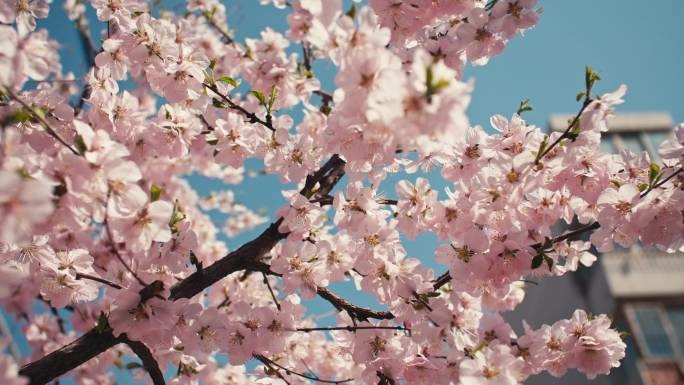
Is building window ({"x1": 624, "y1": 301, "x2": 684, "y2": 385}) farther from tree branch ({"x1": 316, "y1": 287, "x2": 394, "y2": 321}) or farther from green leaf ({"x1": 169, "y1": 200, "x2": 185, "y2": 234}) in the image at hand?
green leaf ({"x1": 169, "y1": 200, "x2": 185, "y2": 234})

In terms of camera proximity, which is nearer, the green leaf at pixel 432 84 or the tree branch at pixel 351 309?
the green leaf at pixel 432 84

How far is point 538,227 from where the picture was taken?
89.5 inches

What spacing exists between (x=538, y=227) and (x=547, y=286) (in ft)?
53.8

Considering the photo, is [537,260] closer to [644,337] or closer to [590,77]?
[590,77]

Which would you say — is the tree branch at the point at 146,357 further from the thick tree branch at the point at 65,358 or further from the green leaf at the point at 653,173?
the green leaf at the point at 653,173

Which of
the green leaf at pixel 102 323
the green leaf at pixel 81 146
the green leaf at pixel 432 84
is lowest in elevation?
the green leaf at pixel 102 323

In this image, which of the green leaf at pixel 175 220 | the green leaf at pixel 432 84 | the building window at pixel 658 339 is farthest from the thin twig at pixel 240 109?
the building window at pixel 658 339

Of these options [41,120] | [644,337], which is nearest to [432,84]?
[41,120]

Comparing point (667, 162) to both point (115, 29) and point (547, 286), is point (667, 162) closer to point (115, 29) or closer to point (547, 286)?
point (115, 29)

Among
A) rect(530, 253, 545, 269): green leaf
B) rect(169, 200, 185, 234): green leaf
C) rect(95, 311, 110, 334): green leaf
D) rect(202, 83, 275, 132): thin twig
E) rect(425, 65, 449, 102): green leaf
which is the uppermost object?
rect(202, 83, 275, 132): thin twig

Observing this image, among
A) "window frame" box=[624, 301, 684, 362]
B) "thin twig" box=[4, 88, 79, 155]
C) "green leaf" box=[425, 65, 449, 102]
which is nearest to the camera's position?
"green leaf" box=[425, 65, 449, 102]

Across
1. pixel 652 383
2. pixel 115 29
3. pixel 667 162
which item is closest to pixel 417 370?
pixel 667 162

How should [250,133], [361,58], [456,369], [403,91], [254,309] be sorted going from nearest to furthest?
[403,91] < [361,58] < [456,369] < [254,309] < [250,133]

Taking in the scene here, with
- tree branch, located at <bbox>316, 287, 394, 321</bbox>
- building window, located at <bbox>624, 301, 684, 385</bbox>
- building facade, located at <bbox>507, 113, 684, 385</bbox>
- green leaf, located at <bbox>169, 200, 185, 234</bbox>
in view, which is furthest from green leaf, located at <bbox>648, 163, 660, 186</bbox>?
building window, located at <bbox>624, 301, 684, 385</bbox>
